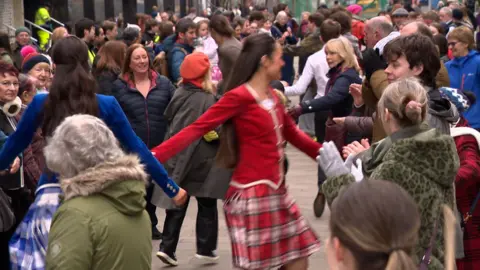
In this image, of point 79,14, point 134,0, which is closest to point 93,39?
point 79,14

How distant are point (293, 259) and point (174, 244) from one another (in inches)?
94.9

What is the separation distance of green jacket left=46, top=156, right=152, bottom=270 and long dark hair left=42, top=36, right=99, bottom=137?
1191mm

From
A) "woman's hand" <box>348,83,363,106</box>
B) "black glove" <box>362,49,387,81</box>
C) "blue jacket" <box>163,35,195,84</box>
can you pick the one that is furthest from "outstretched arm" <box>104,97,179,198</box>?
"blue jacket" <box>163,35,195,84</box>

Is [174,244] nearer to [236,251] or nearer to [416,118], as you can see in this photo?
[236,251]

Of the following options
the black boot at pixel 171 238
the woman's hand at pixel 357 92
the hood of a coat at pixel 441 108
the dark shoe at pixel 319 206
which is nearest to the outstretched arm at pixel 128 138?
the hood of a coat at pixel 441 108

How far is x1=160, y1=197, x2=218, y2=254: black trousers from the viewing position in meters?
8.27

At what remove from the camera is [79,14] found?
108 feet

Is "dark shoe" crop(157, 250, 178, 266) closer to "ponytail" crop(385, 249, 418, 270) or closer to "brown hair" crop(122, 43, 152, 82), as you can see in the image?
"brown hair" crop(122, 43, 152, 82)

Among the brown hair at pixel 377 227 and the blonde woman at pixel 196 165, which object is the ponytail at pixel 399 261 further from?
the blonde woman at pixel 196 165

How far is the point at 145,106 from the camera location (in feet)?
29.3

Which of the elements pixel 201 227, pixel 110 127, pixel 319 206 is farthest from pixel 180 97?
pixel 110 127

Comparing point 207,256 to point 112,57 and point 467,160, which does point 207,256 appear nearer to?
point 112,57

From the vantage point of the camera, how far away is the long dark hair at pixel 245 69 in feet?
19.8

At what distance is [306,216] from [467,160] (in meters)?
4.83
